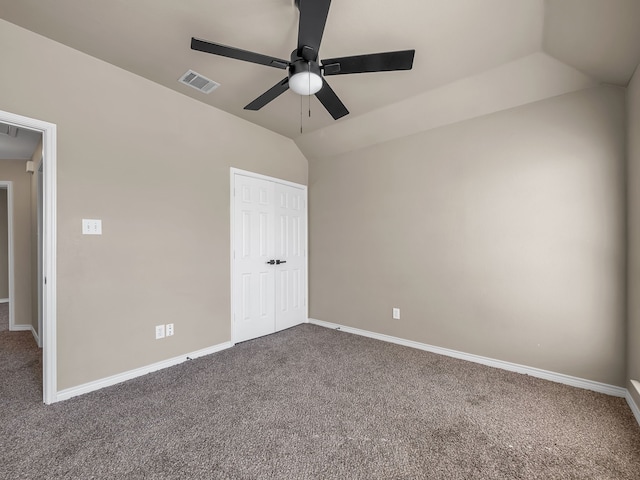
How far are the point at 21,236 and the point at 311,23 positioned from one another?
16.7ft

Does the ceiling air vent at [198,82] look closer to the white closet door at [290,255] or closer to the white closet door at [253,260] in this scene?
the white closet door at [253,260]

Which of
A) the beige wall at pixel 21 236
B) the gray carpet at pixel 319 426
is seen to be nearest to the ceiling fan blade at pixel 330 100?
the gray carpet at pixel 319 426

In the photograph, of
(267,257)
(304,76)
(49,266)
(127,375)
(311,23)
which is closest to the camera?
(311,23)

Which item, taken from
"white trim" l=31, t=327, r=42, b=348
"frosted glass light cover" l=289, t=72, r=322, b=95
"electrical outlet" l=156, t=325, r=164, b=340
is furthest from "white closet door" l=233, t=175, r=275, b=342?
"white trim" l=31, t=327, r=42, b=348

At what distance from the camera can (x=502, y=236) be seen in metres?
2.76

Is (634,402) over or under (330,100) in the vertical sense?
under

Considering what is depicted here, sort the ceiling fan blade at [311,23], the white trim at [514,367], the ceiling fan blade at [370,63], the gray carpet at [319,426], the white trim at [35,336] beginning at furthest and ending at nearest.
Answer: the white trim at [35,336] → the white trim at [514,367] → the ceiling fan blade at [370,63] → the gray carpet at [319,426] → the ceiling fan blade at [311,23]

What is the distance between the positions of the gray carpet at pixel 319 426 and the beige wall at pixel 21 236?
168 cm

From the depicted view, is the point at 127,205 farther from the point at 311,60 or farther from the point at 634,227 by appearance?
the point at 634,227

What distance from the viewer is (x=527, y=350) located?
2.63m

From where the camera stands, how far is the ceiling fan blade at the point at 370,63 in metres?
1.68

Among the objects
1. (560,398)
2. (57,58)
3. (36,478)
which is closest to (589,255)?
(560,398)

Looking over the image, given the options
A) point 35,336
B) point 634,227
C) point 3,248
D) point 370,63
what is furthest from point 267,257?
point 3,248

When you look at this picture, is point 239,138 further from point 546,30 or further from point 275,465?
point 275,465
